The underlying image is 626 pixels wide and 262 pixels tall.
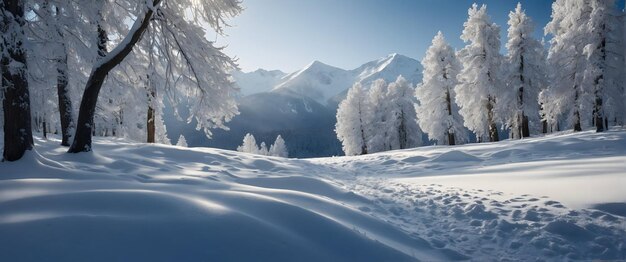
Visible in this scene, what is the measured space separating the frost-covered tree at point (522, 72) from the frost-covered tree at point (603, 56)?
4.64 meters

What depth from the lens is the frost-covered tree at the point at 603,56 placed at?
18031mm

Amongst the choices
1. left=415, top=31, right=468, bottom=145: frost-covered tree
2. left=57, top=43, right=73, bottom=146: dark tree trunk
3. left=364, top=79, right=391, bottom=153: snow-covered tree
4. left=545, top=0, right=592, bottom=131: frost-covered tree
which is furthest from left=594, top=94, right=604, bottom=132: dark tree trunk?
left=57, top=43, right=73, bottom=146: dark tree trunk

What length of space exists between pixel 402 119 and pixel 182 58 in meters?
30.5

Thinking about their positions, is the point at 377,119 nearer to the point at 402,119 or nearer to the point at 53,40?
the point at 402,119

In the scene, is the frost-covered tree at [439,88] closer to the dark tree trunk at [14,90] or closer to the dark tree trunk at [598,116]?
the dark tree trunk at [598,116]

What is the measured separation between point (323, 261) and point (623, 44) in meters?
25.6

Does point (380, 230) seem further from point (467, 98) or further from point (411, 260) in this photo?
point (467, 98)

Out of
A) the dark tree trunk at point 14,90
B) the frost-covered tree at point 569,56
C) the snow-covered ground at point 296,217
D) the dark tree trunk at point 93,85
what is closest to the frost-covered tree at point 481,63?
the frost-covered tree at point 569,56

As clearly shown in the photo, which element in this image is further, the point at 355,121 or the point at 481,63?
the point at 355,121

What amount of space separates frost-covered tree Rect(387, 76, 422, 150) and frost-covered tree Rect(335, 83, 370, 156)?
301 centimetres

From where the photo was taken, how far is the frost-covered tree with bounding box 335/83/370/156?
35938 millimetres

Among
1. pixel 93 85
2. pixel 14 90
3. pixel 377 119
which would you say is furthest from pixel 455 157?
pixel 377 119

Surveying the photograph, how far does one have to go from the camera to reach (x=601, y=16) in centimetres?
1798

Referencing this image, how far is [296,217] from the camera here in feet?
Answer: 12.2
